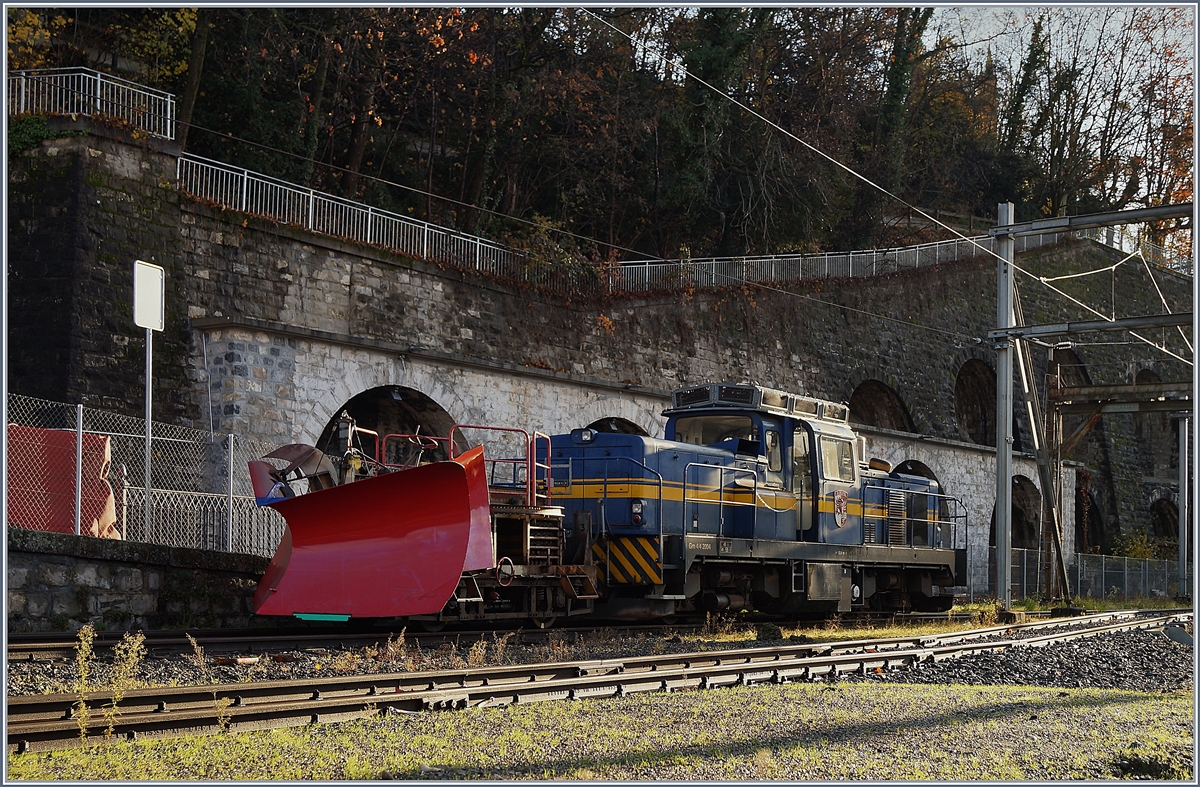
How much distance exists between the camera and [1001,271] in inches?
838

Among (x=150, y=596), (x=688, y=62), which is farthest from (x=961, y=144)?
(x=150, y=596)

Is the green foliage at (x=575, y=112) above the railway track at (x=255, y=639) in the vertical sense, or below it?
above

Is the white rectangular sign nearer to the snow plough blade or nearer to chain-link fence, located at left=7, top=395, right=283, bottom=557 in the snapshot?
chain-link fence, located at left=7, top=395, right=283, bottom=557

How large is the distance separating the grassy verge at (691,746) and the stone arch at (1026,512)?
25469 millimetres

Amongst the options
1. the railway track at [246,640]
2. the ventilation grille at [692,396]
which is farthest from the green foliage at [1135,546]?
the railway track at [246,640]

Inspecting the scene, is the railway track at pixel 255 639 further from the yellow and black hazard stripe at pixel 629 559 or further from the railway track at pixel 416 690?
the railway track at pixel 416 690

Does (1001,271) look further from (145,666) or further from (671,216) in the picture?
(145,666)

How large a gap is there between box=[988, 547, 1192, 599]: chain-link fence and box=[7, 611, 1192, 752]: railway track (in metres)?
15.2

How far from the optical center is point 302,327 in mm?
17906

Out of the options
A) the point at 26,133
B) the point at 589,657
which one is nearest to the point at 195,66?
the point at 26,133

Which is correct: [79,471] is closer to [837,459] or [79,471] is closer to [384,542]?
[384,542]

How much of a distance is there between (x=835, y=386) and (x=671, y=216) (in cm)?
620

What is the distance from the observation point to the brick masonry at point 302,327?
1698 cm

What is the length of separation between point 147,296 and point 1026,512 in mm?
26390
